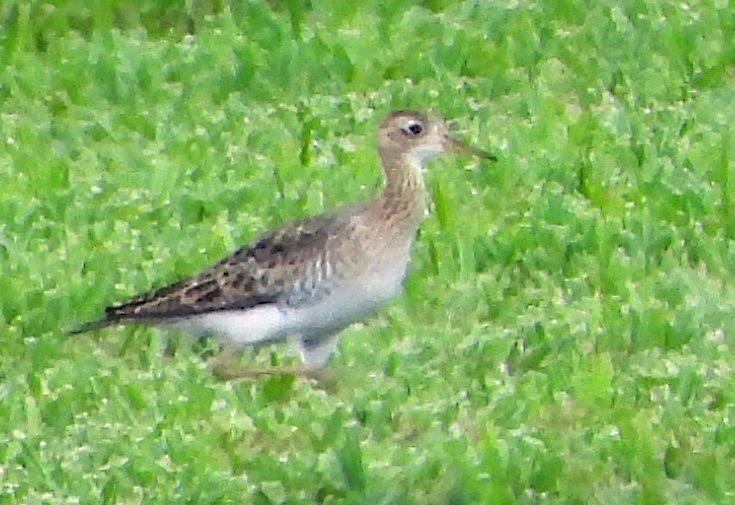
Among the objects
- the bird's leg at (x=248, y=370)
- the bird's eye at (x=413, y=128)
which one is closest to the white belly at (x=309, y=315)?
the bird's leg at (x=248, y=370)

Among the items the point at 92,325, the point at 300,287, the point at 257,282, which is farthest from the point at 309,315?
the point at 92,325

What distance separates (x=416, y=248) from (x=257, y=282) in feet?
5.03

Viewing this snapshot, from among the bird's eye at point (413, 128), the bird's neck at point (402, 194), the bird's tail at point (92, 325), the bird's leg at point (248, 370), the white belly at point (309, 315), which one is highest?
the bird's eye at point (413, 128)

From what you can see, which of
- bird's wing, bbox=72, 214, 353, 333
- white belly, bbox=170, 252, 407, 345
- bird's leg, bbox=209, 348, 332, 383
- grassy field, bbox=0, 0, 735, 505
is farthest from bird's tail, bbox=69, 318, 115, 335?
bird's leg, bbox=209, 348, 332, 383

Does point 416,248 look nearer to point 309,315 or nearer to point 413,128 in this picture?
point 413,128

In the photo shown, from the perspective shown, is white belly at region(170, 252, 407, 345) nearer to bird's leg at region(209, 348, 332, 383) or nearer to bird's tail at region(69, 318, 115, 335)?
bird's leg at region(209, 348, 332, 383)

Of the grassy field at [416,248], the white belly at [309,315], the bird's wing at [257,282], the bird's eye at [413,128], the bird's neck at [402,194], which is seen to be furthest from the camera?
the bird's eye at [413,128]

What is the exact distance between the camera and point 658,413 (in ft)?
27.2

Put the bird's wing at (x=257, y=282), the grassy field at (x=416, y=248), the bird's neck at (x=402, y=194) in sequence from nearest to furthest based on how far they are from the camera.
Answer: the grassy field at (x=416, y=248), the bird's wing at (x=257, y=282), the bird's neck at (x=402, y=194)

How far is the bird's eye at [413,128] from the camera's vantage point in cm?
934

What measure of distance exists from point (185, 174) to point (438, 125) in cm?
193

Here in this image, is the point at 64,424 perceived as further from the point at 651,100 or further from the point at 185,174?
the point at 651,100

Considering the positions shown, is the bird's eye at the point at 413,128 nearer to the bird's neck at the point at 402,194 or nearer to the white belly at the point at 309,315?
the bird's neck at the point at 402,194

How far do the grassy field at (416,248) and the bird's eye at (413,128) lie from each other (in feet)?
2.46
